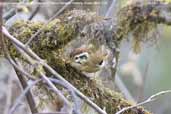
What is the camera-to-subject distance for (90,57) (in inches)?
108

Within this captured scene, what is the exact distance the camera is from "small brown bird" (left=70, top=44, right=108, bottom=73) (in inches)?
108

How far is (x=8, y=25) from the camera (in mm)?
2926

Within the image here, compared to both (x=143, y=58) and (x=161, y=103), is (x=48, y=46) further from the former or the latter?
(x=143, y=58)

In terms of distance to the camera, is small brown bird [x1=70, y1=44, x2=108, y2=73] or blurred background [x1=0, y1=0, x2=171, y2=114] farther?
blurred background [x1=0, y1=0, x2=171, y2=114]

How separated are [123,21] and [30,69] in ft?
1.67

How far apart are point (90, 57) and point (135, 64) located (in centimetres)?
244

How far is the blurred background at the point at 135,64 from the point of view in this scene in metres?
3.69

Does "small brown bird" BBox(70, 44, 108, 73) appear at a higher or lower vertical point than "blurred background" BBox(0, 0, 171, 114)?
higher

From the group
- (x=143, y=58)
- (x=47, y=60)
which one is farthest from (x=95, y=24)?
(x=143, y=58)

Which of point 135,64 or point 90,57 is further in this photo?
point 135,64

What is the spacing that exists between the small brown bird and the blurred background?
0.29 meters

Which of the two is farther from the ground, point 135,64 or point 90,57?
point 90,57

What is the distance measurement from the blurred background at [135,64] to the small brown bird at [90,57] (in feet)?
0.94

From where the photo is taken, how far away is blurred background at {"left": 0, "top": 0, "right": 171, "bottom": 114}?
3689 millimetres
